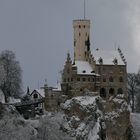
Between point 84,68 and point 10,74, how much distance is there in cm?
1151

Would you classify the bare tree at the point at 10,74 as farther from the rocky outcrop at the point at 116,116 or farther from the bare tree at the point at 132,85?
the bare tree at the point at 132,85

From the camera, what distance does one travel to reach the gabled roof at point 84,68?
124 meters

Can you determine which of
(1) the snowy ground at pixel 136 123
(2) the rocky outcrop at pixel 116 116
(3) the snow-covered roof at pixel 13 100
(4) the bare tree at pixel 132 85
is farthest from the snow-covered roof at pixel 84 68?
(4) the bare tree at pixel 132 85

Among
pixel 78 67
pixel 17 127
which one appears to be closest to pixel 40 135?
pixel 17 127

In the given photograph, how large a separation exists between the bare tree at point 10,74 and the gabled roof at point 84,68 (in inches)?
380

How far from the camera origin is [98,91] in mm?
122750

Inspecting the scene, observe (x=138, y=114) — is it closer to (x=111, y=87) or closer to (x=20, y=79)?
(x=111, y=87)

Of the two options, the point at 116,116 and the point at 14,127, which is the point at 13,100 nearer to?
the point at 116,116

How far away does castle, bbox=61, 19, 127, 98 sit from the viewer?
123 meters

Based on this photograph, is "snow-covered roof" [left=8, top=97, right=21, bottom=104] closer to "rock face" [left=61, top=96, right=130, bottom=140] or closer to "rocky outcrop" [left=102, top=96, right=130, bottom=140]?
"rock face" [left=61, top=96, right=130, bottom=140]

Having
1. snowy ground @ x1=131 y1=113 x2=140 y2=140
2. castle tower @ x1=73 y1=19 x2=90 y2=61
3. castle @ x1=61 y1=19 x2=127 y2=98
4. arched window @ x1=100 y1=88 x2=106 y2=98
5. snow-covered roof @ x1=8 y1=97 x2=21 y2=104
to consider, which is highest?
castle tower @ x1=73 y1=19 x2=90 y2=61

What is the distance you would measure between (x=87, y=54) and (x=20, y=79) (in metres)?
11.0

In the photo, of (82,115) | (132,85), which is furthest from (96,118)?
(132,85)

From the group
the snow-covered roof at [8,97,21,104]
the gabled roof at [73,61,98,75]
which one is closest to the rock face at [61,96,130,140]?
the gabled roof at [73,61,98,75]
